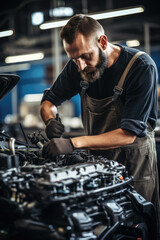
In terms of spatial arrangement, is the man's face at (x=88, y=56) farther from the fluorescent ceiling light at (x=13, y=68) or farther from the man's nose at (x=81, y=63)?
the fluorescent ceiling light at (x=13, y=68)

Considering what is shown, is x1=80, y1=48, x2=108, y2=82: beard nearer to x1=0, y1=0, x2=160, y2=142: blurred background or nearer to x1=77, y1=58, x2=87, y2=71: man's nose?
x1=77, y1=58, x2=87, y2=71: man's nose

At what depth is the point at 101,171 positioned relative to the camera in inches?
55.2

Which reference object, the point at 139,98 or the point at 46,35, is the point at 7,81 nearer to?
the point at 139,98

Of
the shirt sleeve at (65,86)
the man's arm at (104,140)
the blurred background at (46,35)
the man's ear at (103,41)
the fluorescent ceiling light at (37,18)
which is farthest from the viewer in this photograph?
the fluorescent ceiling light at (37,18)

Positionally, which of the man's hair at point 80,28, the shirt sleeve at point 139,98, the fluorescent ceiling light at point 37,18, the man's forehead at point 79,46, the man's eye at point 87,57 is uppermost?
the fluorescent ceiling light at point 37,18

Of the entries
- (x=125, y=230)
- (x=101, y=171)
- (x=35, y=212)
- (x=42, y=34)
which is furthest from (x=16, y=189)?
(x=42, y=34)

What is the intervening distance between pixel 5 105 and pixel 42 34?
6356mm

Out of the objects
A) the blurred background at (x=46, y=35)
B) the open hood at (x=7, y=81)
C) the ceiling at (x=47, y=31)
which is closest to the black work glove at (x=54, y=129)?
the open hood at (x=7, y=81)

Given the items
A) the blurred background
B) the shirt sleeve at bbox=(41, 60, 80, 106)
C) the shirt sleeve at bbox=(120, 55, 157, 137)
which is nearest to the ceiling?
the blurred background

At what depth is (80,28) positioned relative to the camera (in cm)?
175

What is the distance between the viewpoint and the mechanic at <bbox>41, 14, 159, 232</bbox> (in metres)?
1.71

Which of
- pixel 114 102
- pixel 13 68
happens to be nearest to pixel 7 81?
pixel 114 102

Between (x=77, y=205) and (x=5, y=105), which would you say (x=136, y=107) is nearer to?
(x=77, y=205)

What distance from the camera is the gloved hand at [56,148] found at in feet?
5.16
